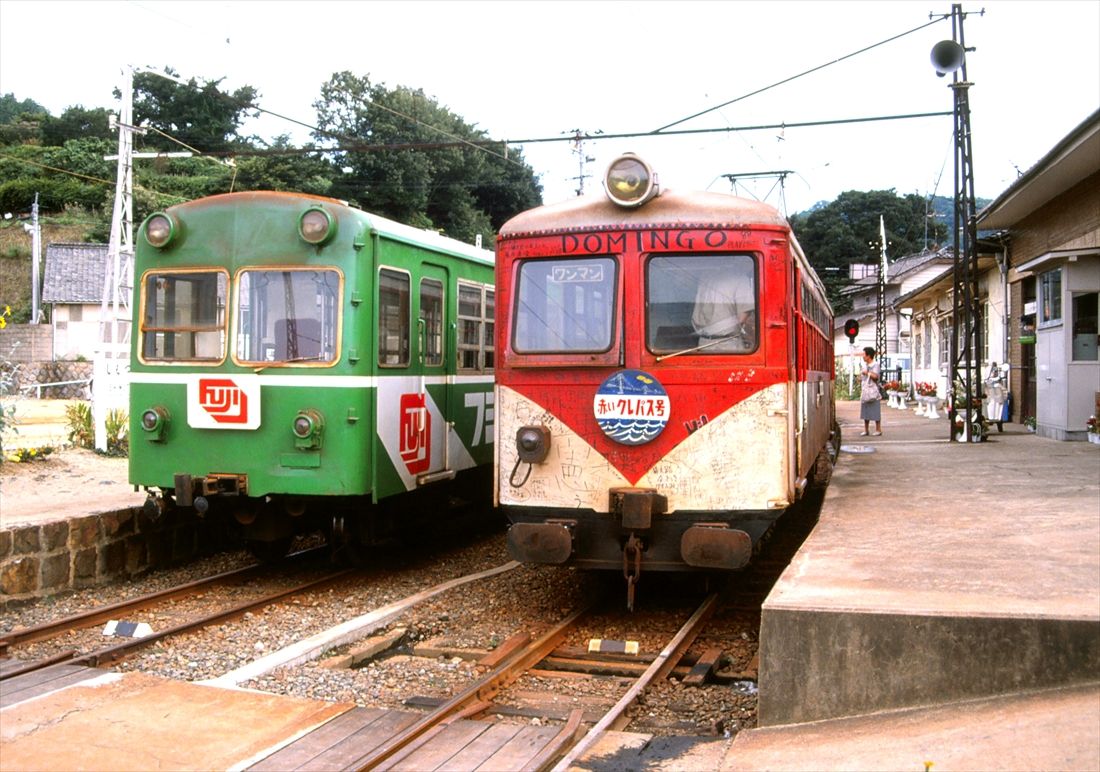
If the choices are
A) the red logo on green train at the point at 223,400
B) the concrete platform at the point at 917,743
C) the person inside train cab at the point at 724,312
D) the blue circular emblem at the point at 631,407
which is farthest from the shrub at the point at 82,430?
the concrete platform at the point at 917,743

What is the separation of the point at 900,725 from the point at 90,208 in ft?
186

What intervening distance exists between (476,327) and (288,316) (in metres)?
2.90

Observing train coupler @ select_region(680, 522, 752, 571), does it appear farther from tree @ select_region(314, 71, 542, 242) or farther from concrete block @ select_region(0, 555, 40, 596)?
tree @ select_region(314, 71, 542, 242)

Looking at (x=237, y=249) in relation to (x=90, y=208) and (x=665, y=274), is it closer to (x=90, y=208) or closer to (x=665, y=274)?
(x=665, y=274)

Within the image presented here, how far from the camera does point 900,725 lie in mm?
4672

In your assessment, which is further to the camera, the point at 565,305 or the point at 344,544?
the point at 344,544

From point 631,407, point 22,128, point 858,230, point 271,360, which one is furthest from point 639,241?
point 858,230

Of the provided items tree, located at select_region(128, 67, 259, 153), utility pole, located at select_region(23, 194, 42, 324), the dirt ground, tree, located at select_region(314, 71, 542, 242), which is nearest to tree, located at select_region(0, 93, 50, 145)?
tree, located at select_region(128, 67, 259, 153)

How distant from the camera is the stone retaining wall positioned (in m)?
8.39

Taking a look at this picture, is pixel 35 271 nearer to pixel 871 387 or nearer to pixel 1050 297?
pixel 871 387

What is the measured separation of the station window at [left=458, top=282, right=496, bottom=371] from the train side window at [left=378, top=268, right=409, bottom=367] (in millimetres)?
1319

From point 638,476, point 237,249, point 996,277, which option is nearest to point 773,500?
point 638,476

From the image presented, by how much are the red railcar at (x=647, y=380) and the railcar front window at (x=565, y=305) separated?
0.01m

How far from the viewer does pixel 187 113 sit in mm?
52156
